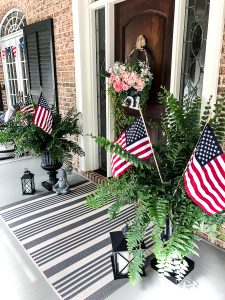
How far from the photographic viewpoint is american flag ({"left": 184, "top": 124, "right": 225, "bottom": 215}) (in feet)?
4.13

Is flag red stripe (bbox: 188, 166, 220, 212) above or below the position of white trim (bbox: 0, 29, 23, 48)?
below

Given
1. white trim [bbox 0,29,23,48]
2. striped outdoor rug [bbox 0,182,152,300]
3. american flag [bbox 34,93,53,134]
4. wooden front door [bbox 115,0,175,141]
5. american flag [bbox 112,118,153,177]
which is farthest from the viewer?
white trim [bbox 0,29,23,48]

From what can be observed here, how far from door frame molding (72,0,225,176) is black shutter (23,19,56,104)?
0.63m

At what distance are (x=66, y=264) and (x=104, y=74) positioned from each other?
1899 millimetres

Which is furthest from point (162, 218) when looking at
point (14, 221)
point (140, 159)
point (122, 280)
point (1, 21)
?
point (1, 21)

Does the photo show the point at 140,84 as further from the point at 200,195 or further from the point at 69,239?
the point at 69,239

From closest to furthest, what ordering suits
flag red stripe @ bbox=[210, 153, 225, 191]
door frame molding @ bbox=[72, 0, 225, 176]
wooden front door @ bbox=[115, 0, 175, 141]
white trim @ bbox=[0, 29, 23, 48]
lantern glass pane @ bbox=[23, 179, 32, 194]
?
1. flag red stripe @ bbox=[210, 153, 225, 191]
2. door frame molding @ bbox=[72, 0, 225, 176]
3. wooden front door @ bbox=[115, 0, 175, 141]
4. lantern glass pane @ bbox=[23, 179, 32, 194]
5. white trim @ bbox=[0, 29, 23, 48]

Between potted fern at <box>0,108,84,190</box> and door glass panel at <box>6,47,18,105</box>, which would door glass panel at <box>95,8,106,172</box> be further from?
door glass panel at <box>6,47,18,105</box>

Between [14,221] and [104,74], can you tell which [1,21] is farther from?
[14,221]

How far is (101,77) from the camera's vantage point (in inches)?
130

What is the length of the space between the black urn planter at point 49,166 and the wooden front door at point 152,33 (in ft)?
4.11

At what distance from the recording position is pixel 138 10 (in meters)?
2.59


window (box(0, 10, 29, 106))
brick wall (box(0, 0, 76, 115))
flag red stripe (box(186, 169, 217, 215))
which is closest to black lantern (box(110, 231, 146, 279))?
flag red stripe (box(186, 169, 217, 215))

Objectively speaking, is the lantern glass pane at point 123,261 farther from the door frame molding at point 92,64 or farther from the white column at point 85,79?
the white column at point 85,79
